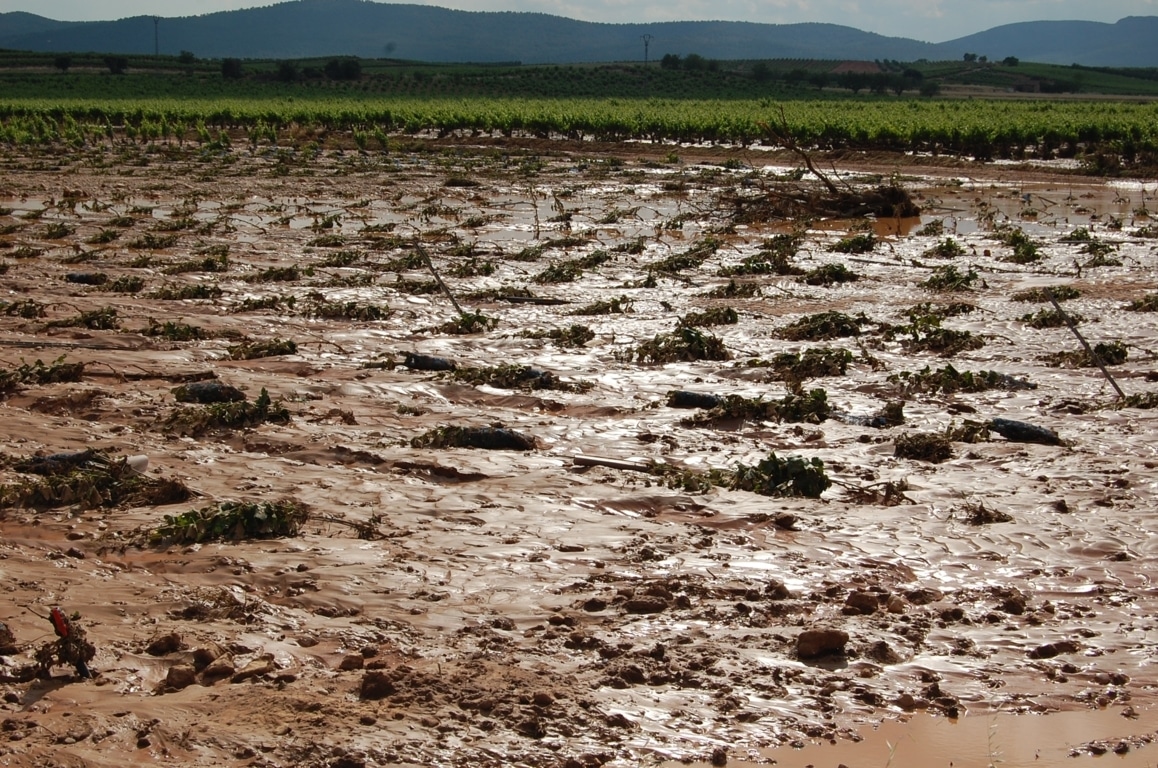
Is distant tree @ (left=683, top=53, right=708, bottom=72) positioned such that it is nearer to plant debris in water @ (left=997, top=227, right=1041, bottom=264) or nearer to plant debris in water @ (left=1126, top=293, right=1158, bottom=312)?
plant debris in water @ (left=997, top=227, right=1041, bottom=264)

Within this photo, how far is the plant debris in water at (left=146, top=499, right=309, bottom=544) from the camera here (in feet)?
18.5

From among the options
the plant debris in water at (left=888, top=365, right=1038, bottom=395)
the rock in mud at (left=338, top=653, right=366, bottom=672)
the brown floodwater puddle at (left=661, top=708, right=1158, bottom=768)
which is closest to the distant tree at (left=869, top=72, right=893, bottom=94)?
the plant debris in water at (left=888, top=365, right=1038, bottom=395)

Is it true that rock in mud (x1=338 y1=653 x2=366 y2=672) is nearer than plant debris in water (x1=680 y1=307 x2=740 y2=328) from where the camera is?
Yes

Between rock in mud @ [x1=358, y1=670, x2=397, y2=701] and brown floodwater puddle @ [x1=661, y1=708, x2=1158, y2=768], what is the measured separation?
1095 millimetres

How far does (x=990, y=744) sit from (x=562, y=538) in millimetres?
2473

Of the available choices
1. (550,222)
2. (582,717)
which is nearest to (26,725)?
(582,717)

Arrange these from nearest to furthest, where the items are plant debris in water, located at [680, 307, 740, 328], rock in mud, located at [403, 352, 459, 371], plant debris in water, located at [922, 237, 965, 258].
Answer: rock in mud, located at [403, 352, 459, 371] → plant debris in water, located at [680, 307, 740, 328] → plant debris in water, located at [922, 237, 965, 258]

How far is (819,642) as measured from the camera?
4609 mm

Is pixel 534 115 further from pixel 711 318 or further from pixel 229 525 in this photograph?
pixel 229 525

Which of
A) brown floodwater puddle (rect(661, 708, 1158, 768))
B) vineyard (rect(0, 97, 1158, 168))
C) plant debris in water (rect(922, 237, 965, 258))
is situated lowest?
brown floodwater puddle (rect(661, 708, 1158, 768))

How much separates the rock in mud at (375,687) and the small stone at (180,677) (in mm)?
667

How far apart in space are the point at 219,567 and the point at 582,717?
2.16m

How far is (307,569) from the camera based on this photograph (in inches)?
210

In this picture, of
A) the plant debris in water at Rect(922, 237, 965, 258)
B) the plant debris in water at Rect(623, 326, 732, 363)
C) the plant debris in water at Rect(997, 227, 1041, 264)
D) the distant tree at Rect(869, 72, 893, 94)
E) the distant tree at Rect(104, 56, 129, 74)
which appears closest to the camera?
the plant debris in water at Rect(623, 326, 732, 363)
